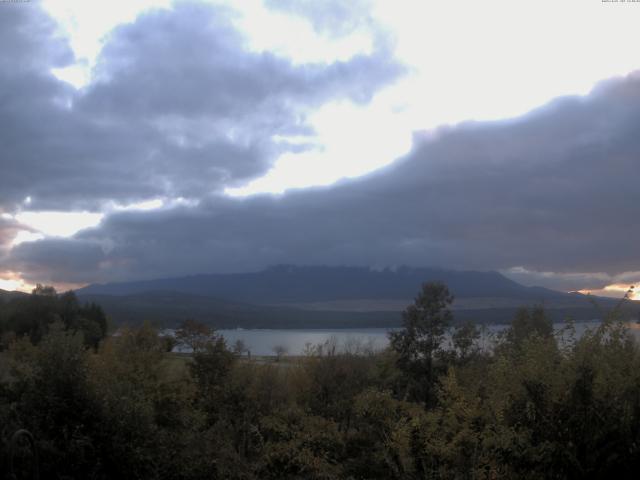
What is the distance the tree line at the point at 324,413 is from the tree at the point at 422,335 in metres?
0.49

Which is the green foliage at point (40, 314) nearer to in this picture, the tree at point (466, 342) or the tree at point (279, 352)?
the tree at point (279, 352)

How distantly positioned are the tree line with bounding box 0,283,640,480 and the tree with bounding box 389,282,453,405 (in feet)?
1.62

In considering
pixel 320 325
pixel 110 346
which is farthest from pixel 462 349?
pixel 320 325

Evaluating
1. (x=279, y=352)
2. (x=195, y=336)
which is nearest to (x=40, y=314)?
(x=279, y=352)

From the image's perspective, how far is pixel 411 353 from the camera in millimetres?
28109

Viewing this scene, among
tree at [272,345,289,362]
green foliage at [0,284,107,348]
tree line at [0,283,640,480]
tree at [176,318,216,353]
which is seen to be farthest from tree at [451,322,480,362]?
green foliage at [0,284,107,348]

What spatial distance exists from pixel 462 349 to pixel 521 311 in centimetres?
961

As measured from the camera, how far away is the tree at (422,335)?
27.7 metres

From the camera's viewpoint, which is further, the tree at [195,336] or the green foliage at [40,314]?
the green foliage at [40,314]

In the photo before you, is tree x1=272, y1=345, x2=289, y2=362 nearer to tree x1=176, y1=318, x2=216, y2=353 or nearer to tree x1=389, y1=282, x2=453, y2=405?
tree x1=176, y1=318, x2=216, y2=353

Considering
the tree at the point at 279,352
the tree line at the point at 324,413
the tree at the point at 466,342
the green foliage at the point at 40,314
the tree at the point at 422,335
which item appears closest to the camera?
the tree line at the point at 324,413

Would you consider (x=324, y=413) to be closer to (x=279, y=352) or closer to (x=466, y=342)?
(x=466, y=342)

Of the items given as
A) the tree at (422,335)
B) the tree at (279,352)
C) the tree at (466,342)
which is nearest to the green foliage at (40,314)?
the tree at (279,352)

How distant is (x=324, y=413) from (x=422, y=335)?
6.70m
